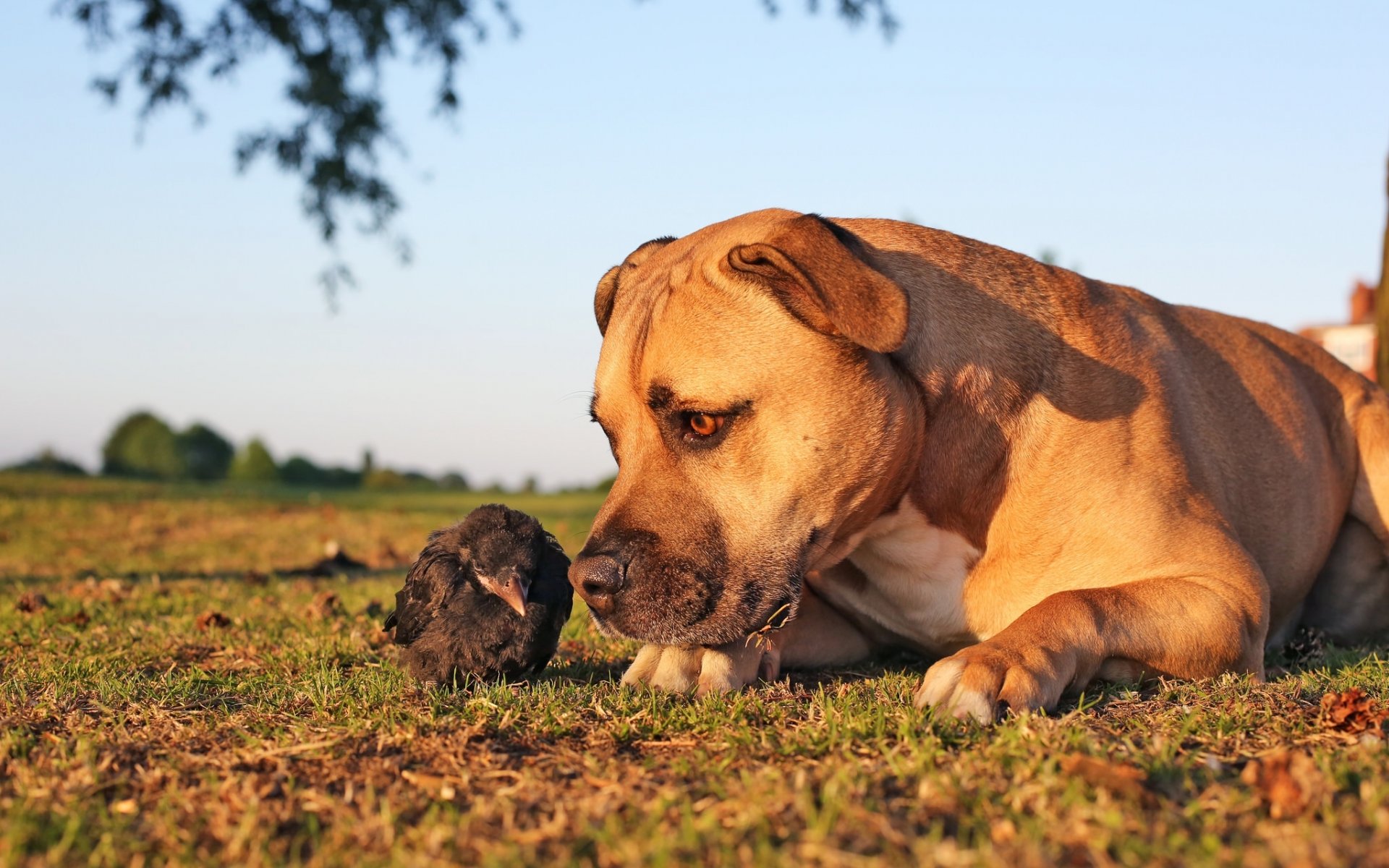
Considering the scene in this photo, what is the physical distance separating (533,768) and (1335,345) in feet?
70.6

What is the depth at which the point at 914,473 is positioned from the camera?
165 inches

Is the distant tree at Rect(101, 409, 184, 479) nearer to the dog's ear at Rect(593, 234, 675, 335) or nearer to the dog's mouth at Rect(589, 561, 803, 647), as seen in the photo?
the dog's ear at Rect(593, 234, 675, 335)

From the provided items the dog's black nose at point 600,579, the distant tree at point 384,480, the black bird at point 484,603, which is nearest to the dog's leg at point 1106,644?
the dog's black nose at point 600,579

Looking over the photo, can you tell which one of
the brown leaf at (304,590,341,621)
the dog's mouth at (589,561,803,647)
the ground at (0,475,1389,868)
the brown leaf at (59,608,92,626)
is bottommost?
the brown leaf at (59,608,92,626)

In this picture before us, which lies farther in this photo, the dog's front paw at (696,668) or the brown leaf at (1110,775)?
the dog's front paw at (696,668)

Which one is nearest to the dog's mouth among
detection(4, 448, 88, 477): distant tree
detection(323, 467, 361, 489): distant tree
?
detection(4, 448, 88, 477): distant tree

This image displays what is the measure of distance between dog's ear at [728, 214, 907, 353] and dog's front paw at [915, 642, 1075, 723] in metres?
0.95

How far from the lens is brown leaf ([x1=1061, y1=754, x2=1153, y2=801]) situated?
2395mm

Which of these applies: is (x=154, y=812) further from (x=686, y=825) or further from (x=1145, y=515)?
(x=1145, y=515)

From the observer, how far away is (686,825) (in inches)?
87.7

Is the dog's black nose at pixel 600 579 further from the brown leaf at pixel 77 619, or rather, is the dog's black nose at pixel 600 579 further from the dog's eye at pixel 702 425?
the brown leaf at pixel 77 619

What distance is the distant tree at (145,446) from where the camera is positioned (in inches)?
998

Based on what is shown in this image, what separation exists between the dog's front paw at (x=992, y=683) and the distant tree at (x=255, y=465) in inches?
963

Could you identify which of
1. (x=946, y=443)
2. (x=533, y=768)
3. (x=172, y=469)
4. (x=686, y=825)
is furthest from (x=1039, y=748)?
(x=172, y=469)
